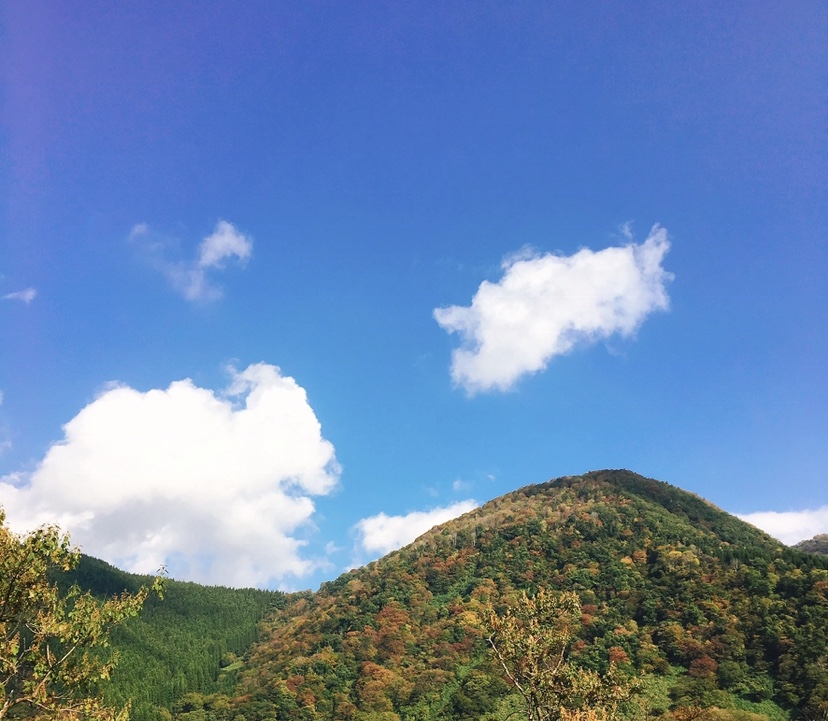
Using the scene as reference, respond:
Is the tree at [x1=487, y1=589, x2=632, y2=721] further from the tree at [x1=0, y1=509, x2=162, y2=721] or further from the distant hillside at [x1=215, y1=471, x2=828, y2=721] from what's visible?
the distant hillside at [x1=215, y1=471, x2=828, y2=721]

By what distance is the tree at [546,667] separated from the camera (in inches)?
1140

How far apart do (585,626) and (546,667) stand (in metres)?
113

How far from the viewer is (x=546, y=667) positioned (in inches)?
1185

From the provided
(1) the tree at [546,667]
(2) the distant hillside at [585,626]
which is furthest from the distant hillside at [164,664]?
(1) the tree at [546,667]

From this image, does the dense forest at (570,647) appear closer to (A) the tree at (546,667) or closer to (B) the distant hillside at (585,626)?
(B) the distant hillside at (585,626)

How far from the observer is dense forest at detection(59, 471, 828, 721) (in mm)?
99312

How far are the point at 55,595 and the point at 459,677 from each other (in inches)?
4864

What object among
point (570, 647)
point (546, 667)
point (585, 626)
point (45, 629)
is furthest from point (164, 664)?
point (45, 629)

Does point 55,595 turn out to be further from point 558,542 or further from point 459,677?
point 558,542

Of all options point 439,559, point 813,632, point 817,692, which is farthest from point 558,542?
point 817,692

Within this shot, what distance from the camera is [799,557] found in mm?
127938

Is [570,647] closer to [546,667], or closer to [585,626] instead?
[585,626]

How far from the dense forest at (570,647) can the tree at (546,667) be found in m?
47.6

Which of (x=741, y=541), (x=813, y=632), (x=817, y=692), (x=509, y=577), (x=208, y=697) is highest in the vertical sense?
(x=741, y=541)
